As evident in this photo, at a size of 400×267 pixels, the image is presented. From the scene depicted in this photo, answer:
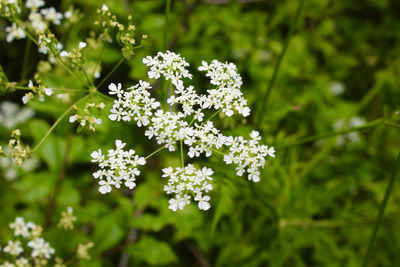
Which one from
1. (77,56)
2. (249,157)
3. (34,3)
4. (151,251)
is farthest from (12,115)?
(249,157)

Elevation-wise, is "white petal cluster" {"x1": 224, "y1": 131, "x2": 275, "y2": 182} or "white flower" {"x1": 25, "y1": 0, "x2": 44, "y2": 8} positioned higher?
"white flower" {"x1": 25, "y1": 0, "x2": 44, "y2": 8}

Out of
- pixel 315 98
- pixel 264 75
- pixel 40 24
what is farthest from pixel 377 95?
pixel 40 24

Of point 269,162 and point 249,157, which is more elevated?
point 269,162

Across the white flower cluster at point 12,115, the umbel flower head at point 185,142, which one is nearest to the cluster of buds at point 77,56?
the umbel flower head at point 185,142

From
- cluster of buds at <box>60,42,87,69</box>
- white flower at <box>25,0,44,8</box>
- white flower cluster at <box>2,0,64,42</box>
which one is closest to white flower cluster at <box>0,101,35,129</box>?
white flower cluster at <box>2,0,64,42</box>

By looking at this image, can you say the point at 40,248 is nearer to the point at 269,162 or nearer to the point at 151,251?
the point at 151,251

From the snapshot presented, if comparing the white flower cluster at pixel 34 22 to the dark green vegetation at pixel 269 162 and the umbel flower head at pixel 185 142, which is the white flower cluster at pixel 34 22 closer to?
the dark green vegetation at pixel 269 162

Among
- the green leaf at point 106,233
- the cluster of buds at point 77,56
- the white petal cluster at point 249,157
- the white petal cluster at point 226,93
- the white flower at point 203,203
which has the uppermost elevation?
the cluster of buds at point 77,56

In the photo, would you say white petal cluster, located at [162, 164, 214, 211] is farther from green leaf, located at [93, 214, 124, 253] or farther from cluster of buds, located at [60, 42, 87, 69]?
green leaf, located at [93, 214, 124, 253]
